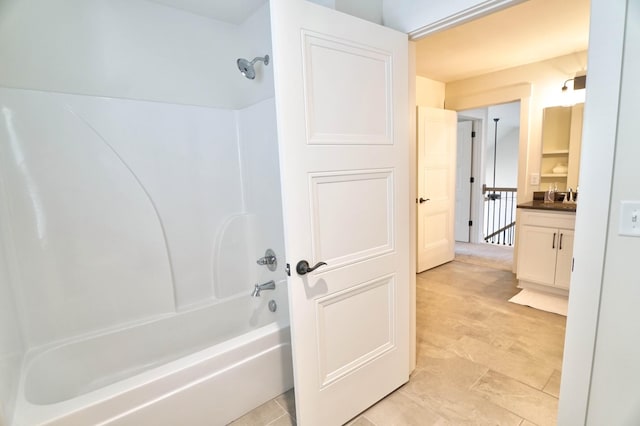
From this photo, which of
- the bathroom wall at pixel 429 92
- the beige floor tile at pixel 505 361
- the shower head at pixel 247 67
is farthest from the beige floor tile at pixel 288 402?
the bathroom wall at pixel 429 92

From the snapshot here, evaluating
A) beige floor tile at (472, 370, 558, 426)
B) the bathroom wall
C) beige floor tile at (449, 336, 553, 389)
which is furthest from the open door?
the bathroom wall

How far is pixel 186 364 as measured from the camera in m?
1.47

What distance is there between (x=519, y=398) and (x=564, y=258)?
176 cm

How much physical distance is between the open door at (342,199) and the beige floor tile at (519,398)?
62cm

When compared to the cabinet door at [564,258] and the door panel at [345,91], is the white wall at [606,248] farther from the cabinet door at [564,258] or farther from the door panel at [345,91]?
the cabinet door at [564,258]

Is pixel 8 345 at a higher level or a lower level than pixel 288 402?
higher

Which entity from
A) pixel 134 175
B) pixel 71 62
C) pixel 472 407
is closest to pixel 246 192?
pixel 134 175

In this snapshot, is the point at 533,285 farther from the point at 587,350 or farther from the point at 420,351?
the point at 587,350

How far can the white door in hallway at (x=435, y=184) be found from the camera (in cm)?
371

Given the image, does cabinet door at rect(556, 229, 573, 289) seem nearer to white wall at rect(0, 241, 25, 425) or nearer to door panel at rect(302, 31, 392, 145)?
door panel at rect(302, 31, 392, 145)

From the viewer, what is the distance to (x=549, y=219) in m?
2.92

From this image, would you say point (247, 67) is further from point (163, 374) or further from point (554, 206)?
point (554, 206)

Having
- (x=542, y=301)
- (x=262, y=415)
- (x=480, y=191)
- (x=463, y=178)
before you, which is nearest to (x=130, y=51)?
(x=262, y=415)

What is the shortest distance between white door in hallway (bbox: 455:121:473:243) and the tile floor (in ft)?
7.45
